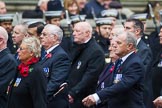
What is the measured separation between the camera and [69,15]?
2119cm

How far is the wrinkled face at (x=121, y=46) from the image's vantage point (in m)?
14.8

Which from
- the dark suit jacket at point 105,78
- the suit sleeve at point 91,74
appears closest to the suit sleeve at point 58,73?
the dark suit jacket at point 105,78

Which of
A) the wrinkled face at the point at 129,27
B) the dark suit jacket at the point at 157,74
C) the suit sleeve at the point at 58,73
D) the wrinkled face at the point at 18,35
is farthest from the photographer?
the wrinkled face at the point at 18,35

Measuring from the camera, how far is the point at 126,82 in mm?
14516

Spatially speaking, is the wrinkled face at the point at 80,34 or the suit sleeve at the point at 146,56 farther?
the wrinkled face at the point at 80,34

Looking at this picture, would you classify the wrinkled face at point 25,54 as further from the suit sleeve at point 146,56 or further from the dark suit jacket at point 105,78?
the suit sleeve at point 146,56

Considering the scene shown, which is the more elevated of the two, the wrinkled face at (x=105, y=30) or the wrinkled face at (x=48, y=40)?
the wrinkled face at (x=48, y=40)

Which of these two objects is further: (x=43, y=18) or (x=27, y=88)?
(x=43, y=18)

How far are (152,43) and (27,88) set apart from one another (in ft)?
19.9

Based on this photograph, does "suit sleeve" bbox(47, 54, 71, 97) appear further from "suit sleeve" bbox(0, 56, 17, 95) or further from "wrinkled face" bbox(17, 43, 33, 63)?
"wrinkled face" bbox(17, 43, 33, 63)

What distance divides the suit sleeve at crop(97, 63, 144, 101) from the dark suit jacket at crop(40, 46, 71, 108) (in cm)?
124

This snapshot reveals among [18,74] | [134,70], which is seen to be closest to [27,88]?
[18,74]

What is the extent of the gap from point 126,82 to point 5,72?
1865 mm

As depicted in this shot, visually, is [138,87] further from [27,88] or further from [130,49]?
[27,88]
